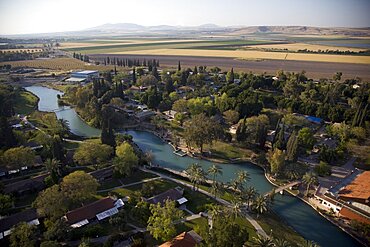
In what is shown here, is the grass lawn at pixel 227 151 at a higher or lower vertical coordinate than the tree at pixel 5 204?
lower

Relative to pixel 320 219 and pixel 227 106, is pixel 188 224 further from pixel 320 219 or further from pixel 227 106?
pixel 227 106

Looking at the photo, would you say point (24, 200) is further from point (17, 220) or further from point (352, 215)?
point (352, 215)

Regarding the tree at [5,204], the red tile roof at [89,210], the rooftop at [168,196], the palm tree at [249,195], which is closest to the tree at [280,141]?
the palm tree at [249,195]

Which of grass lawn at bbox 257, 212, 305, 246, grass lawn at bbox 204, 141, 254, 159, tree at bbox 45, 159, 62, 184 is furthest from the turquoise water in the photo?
grass lawn at bbox 257, 212, 305, 246

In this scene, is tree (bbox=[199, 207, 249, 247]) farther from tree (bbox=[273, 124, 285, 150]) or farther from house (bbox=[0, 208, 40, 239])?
tree (bbox=[273, 124, 285, 150])

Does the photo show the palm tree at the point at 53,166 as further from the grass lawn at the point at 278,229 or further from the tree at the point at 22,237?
the grass lawn at the point at 278,229
